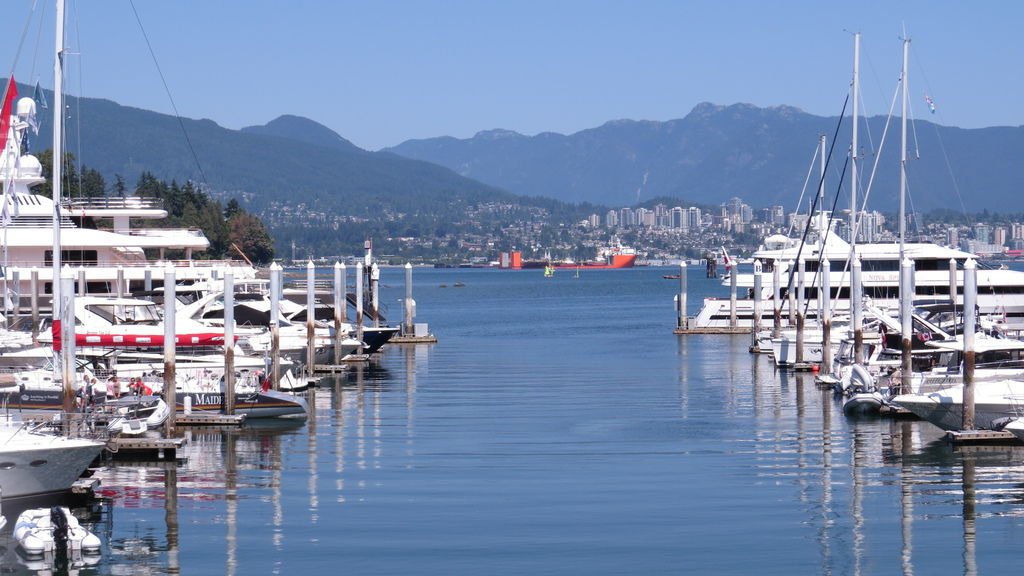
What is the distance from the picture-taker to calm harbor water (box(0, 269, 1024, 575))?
2205 centimetres

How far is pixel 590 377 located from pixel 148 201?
24.3 meters

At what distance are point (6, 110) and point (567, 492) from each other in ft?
69.9

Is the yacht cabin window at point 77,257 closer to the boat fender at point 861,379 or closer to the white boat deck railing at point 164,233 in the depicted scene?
the white boat deck railing at point 164,233

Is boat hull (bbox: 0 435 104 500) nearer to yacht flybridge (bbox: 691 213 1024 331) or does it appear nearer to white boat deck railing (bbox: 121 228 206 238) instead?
white boat deck railing (bbox: 121 228 206 238)

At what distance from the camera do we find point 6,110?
39875 millimetres

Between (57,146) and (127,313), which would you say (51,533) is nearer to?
(57,146)

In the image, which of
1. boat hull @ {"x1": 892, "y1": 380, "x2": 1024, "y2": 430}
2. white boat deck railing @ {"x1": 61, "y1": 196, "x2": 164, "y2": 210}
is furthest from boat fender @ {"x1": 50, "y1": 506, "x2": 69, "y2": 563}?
white boat deck railing @ {"x1": 61, "y1": 196, "x2": 164, "y2": 210}

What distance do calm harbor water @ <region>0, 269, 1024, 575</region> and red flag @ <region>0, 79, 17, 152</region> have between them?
35.3 feet

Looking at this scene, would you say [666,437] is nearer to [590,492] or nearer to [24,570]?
[590,492]

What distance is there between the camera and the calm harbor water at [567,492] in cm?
2205

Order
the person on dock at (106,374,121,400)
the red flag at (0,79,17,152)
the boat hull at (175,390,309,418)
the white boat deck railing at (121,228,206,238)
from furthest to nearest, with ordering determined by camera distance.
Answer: the white boat deck railing at (121,228,206,238) < the red flag at (0,79,17,152) < the boat hull at (175,390,309,418) < the person on dock at (106,374,121,400)

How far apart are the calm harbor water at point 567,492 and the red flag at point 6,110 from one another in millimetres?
10750

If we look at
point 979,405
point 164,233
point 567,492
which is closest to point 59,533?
point 567,492

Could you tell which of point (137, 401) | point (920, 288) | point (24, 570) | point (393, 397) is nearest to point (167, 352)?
point (137, 401)
